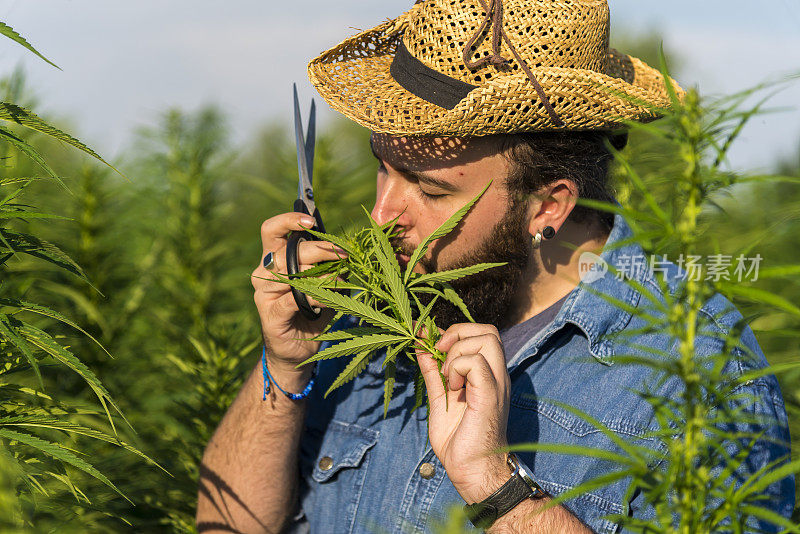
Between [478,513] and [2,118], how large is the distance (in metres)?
1.21

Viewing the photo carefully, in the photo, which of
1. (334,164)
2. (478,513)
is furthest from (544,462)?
(334,164)

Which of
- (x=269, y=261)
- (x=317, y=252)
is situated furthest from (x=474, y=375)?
(x=269, y=261)

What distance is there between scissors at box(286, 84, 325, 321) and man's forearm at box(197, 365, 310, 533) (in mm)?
456

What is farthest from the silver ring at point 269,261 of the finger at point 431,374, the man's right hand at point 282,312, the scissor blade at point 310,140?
the finger at point 431,374

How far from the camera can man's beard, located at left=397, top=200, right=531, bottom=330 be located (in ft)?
7.17

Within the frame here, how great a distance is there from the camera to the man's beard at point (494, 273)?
2.19 meters

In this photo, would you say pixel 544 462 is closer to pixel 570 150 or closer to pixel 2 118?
pixel 570 150

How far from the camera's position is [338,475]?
2.46 meters

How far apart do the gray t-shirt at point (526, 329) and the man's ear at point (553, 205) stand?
0.84ft

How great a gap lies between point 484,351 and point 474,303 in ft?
2.26

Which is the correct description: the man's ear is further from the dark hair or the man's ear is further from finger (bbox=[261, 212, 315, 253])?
finger (bbox=[261, 212, 315, 253])

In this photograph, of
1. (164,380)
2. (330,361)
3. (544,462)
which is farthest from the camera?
(164,380)

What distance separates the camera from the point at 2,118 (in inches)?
49.5

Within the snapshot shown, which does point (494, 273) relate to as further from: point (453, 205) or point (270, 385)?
point (270, 385)
